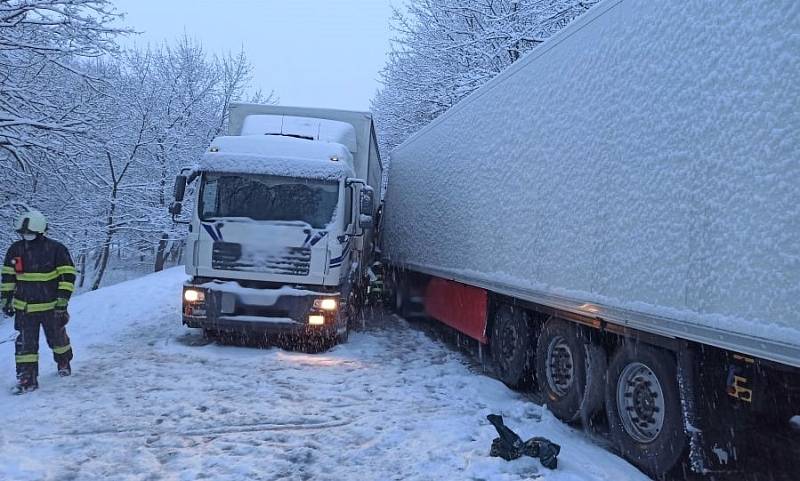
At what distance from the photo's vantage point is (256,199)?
838cm

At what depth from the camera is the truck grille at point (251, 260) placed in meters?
8.13

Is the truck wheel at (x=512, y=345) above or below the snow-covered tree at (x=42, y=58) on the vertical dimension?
Result: below

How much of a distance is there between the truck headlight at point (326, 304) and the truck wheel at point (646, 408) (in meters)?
4.18

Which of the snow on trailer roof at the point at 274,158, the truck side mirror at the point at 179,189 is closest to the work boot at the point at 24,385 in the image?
the truck side mirror at the point at 179,189

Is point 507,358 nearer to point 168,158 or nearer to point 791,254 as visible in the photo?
point 791,254

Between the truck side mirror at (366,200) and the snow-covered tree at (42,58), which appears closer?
the truck side mirror at (366,200)

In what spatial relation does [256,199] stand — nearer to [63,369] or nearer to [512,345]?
[63,369]

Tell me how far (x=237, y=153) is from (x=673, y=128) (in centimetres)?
607

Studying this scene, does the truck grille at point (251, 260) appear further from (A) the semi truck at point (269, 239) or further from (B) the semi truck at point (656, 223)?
(B) the semi truck at point (656, 223)

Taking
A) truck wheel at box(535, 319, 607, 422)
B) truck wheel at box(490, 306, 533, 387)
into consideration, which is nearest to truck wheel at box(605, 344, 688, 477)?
truck wheel at box(535, 319, 607, 422)

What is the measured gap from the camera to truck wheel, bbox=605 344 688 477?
4199 millimetres

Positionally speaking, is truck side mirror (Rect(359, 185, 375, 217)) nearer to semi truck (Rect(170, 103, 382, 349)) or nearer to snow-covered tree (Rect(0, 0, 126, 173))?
semi truck (Rect(170, 103, 382, 349))

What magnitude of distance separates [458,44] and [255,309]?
12.2 metres

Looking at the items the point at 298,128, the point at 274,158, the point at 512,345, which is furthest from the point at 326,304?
the point at 298,128
